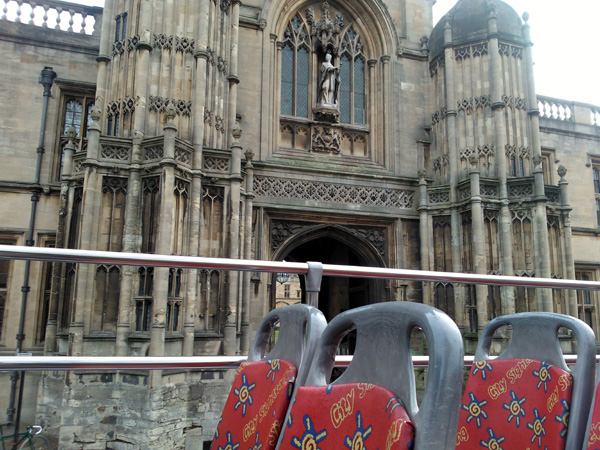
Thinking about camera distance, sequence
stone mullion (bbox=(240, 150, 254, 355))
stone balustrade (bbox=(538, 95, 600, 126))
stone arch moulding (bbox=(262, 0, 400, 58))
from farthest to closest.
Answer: stone balustrade (bbox=(538, 95, 600, 126)) < stone arch moulding (bbox=(262, 0, 400, 58)) < stone mullion (bbox=(240, 150, 254, 355))

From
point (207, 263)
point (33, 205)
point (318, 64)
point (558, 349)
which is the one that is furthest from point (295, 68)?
point (558, 349)

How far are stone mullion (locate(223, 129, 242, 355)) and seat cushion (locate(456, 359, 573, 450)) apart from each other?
24.4ft

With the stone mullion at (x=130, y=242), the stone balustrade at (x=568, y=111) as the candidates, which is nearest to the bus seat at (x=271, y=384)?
the stone mullion at (x=130, y=242)

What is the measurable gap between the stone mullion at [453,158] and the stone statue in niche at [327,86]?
269cm

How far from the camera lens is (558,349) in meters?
1.80

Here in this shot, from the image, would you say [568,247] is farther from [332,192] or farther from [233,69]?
[233,69]

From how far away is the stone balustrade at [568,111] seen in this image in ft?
55.6

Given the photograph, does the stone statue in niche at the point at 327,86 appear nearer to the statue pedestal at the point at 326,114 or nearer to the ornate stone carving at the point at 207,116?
the statue pedestal at the point at 326,114

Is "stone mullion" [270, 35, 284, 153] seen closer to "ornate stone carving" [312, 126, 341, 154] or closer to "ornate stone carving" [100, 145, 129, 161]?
"ornate stone carving" [312, 126, 341, 154]

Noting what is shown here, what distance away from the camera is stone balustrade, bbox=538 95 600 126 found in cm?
1695

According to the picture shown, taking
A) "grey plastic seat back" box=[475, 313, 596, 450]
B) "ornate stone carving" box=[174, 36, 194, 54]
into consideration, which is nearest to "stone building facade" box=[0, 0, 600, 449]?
"ornate stone carving" box=[174, 36, 194, 54]

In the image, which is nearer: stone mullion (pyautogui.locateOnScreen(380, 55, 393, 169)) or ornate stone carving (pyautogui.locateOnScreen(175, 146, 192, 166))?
ornate stone carving (pyautogui.locateOnScreen(175, 146, 192, 166))

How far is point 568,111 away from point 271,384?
18637mm

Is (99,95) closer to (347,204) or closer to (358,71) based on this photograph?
(347,204)
